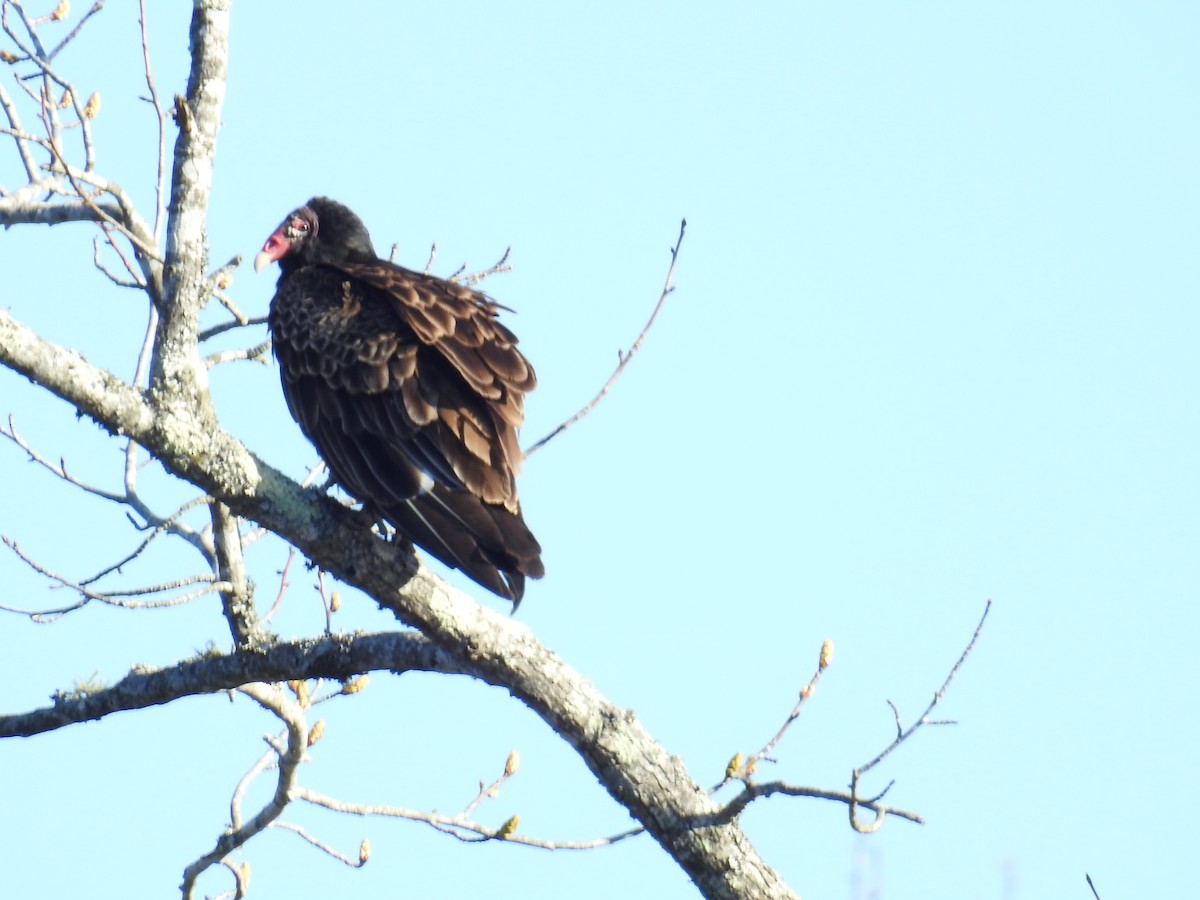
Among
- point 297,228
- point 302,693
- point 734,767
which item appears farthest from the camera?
point 297,228

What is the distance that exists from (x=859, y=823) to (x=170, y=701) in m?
2.07

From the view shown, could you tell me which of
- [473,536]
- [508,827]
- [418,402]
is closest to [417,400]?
[418,402]

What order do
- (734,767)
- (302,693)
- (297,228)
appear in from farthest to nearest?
1. (297,228)
2. (302,693)
3. (734,767)

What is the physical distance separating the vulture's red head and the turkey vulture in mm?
656

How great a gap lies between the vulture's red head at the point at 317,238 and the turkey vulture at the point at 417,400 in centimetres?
66

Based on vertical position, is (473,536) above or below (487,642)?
above

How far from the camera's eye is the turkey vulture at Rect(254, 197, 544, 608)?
3787 mm

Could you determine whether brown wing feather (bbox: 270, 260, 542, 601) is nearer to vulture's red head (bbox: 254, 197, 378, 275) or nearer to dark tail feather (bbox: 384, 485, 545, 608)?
dark tail feather (bbox: 384, 485, 545, 608)

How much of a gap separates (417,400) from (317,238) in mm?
1555

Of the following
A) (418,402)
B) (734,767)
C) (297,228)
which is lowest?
(734,767)

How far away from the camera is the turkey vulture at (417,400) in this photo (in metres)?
3.79

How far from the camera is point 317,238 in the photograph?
5402mm

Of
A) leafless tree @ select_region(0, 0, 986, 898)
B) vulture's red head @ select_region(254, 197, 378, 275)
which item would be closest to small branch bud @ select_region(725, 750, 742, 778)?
Answer: leafless tree @ select_region(0, 0, 986, 898)

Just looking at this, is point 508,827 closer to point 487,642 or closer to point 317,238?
point 487,642
